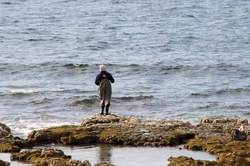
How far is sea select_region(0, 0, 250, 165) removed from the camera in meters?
28.0

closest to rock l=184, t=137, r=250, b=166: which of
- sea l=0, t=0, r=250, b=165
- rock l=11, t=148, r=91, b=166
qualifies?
rock l=11, t=148, r=91, b=166

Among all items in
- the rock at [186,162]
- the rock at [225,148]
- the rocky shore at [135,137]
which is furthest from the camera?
the rocky shore at [135,137]

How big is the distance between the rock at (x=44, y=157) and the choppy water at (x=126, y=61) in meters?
5.24

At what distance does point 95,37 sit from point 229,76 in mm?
18397

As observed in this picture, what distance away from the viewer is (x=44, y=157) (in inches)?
625

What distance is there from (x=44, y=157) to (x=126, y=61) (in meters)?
24.7

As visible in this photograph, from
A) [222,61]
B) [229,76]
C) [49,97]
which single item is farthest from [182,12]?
[49,97]

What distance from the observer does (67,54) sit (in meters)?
44.0

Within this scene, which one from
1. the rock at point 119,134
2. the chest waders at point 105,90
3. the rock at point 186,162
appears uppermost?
the chest waders at point 105,90

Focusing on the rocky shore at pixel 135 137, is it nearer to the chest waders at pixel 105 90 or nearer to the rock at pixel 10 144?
the rock at pixel 10 144

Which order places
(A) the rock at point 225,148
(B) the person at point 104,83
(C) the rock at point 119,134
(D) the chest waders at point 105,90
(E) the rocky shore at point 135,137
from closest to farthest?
1. (A) the rock at point 225,148
2. (E) the rocky shore at point 135,137
3. (C) the rock at point 119,134
4. (B) the person at point 104,83
5. (D) the chest waders at point 105,90

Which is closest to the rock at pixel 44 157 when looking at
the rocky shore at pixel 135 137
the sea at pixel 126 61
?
the rocky shore at pixel 135 137

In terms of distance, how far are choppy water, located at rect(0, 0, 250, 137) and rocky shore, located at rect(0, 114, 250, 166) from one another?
319 centimetres

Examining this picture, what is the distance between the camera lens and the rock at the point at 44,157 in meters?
15.1
